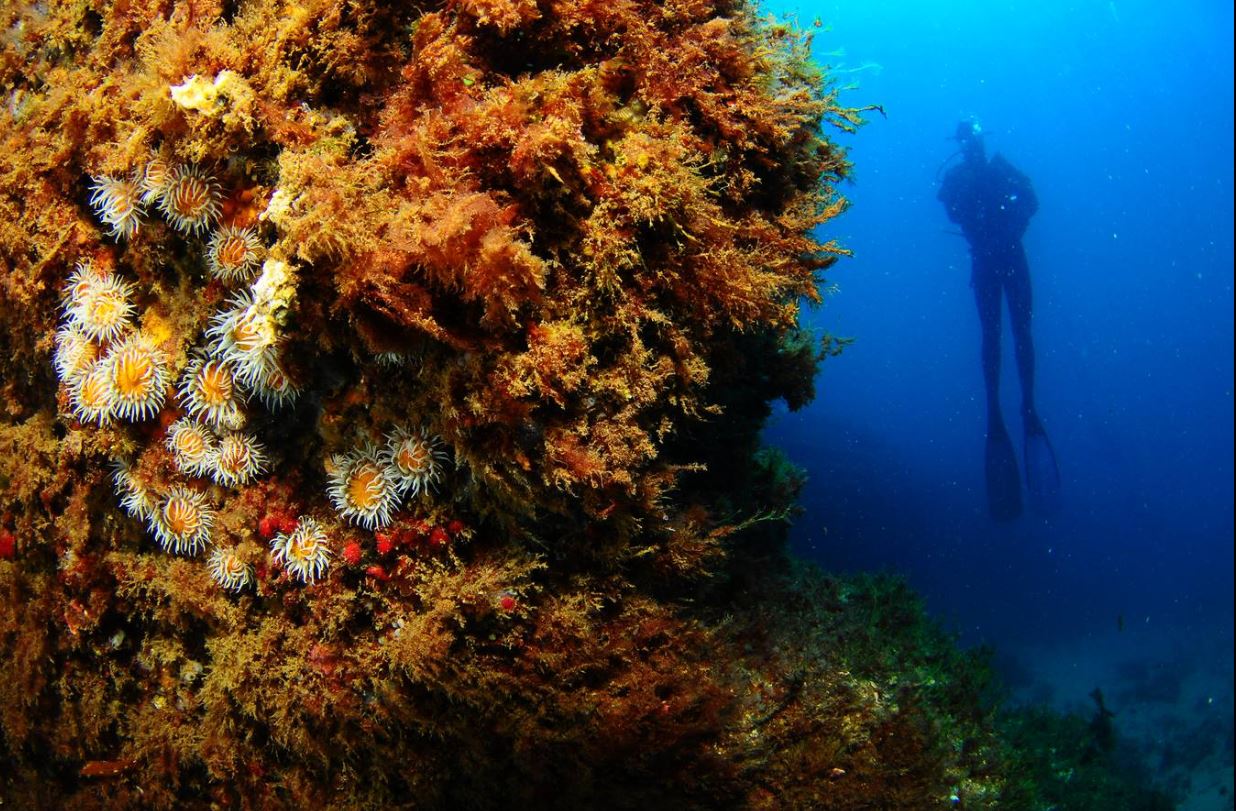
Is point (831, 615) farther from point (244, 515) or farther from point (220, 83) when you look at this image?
point (220, 83)

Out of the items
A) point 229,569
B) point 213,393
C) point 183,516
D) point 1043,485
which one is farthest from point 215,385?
point 1043,485

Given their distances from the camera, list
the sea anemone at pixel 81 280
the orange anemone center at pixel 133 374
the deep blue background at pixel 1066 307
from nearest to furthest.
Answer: the orange anemone center at pixel 133 374
the sea anemone at pixel 81 280
the deep blue background at pixel 1066 307

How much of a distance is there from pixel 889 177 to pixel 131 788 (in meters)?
133

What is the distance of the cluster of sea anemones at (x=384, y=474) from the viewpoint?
10.6ft

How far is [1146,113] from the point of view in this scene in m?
120

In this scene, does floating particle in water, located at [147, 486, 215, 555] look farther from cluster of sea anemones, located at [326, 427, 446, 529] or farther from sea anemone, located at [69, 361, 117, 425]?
cluster of sea anemones, located at [326, 427, 446, 529]

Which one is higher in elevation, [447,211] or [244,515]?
[447,211]

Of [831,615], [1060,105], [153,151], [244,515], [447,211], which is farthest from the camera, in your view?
[1060,105]

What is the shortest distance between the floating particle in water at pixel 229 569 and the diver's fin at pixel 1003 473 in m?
28.0

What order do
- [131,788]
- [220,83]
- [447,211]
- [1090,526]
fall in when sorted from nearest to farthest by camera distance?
[447,211] < [220,83] < [131,788] < [1090,526]

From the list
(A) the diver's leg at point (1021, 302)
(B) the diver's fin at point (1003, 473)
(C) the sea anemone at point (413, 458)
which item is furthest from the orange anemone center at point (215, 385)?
(B) the diver's fin at point (1003, 473)

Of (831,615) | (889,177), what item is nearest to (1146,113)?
(889,177)

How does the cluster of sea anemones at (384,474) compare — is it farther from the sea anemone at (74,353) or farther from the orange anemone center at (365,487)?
the sea anemone at (74,353)

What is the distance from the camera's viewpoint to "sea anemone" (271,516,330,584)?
338 centimetres
